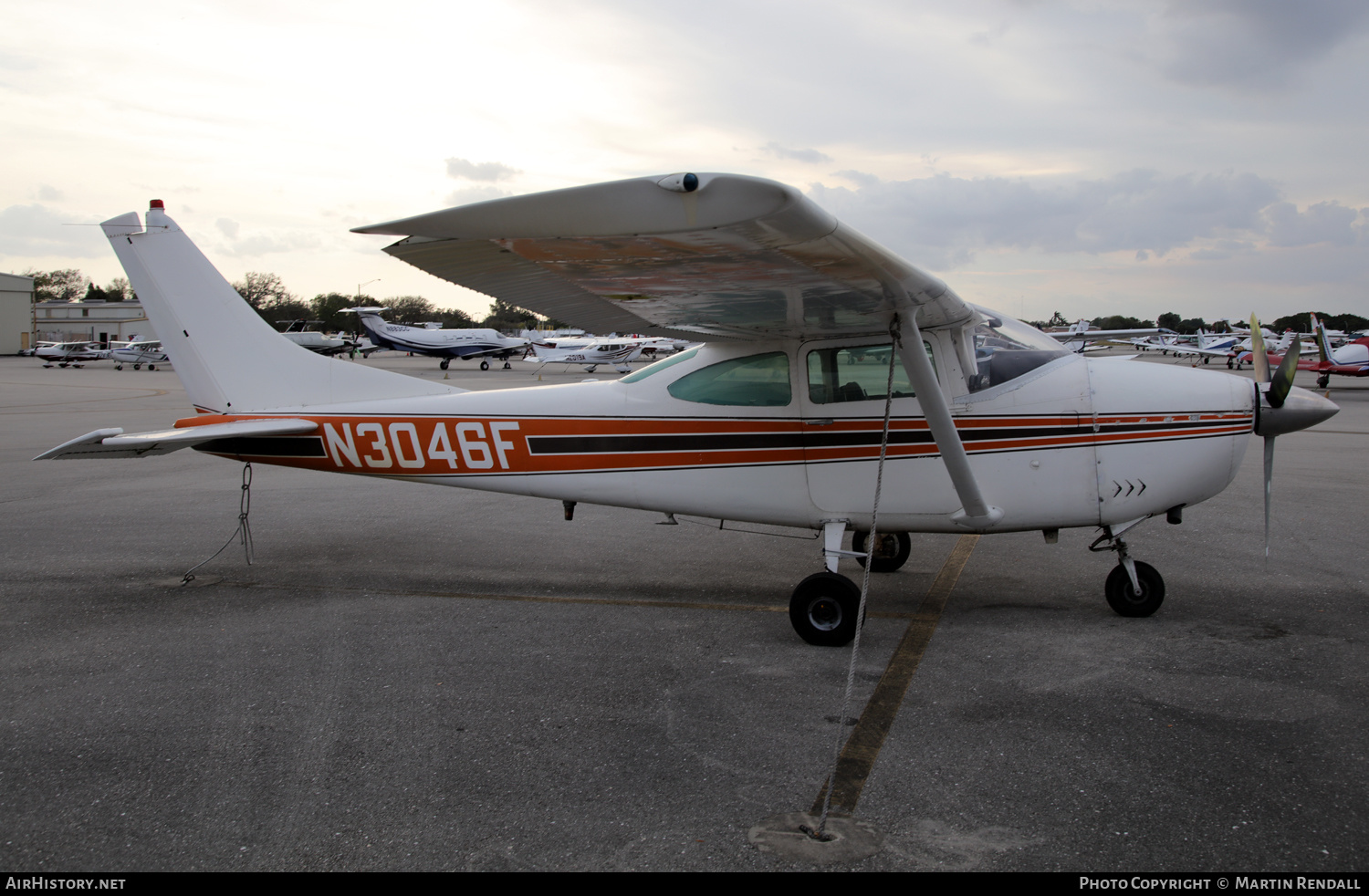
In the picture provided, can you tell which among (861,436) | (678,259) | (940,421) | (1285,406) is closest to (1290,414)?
(1285,406)

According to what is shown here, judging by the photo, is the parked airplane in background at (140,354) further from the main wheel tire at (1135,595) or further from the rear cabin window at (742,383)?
the main wheel tire at (1135,595)

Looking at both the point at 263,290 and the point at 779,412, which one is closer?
the point at 779,412

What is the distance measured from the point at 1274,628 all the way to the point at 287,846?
17.1ft

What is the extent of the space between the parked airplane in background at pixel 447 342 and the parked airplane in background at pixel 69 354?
19565 millimetres

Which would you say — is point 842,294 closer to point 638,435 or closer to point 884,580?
point 638,435

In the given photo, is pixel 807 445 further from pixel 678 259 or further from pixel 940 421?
pixel 678 259

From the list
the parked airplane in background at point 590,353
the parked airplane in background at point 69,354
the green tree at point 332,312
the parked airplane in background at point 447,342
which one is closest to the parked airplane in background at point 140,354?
the parked airplane in background at point 69,354

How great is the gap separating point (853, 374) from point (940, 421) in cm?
78

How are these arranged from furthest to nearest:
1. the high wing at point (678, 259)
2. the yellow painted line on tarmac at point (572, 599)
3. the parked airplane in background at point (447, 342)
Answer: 1. the parked airplane in background at point (447, 342)
2. the yellow painted line on tarmac at point (572, 599)
3. the high wing at point (678, 259)

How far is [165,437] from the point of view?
17.6ft

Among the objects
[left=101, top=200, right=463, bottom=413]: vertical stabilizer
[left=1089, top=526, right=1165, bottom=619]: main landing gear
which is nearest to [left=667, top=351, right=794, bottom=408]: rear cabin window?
[left=101, top=200, right=463, bottom=413]: vertical stabilizer

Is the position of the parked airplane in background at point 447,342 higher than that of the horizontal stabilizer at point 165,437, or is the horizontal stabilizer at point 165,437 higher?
the parked airplane in background at point 447,342

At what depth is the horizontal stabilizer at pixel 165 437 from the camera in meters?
5.09
